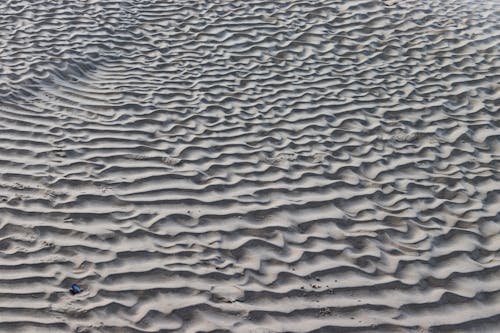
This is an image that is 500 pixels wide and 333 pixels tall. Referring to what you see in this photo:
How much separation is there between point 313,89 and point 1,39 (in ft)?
16.0

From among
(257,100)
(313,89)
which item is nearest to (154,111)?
(257,100)

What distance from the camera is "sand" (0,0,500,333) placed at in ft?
17.1

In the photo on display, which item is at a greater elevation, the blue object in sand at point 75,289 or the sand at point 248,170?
the blue object in sand at point 75,289

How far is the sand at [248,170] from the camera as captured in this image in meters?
5.22

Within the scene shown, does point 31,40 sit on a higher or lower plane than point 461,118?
higher

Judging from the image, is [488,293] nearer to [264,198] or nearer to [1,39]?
[264,198]

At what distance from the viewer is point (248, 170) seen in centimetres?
697

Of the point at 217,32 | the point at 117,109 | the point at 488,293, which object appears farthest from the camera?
the point at 217,32

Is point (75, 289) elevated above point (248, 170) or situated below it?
above

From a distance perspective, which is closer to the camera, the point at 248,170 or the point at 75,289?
the point at 75,289

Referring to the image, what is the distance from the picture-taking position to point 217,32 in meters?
10.6

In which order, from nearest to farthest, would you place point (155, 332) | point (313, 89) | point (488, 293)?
1. point (155, 332)
2. point (488, 293)
3. point (313, 89)

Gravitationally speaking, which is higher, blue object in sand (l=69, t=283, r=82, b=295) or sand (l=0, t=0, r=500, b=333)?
blue object in sand (l=69, t=283, r=82, b=295)

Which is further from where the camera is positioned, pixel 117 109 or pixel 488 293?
pixel 117 109
